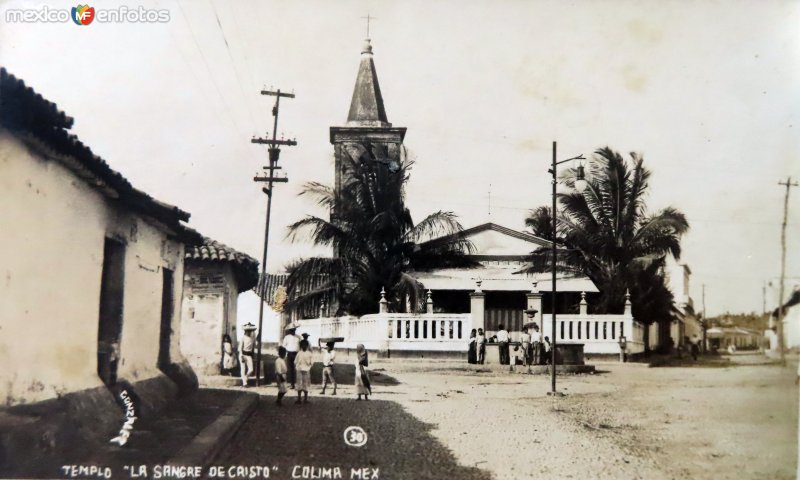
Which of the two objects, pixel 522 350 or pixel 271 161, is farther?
pixel 522 350

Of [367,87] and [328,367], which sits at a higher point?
[367,87]

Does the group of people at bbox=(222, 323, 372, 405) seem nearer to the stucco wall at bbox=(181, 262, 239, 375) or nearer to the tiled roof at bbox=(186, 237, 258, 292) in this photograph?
the stucco wall at bbox=(181, 262, 239, 375)

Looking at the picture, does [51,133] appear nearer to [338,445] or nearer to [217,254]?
[338,445]

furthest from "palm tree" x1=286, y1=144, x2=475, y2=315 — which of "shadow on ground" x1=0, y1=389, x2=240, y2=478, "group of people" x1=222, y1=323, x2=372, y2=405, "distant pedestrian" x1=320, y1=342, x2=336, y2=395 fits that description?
"shadow on ground" x1=0, y1=389, x2=240, y2=478

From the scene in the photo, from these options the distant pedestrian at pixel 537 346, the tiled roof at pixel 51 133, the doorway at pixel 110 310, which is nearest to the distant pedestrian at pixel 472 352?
the distant pedestrian at pixel 537 346

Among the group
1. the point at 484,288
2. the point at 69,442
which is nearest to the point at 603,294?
the point at 484,288

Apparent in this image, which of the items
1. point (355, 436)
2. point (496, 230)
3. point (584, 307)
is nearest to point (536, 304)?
point (584, 307)
